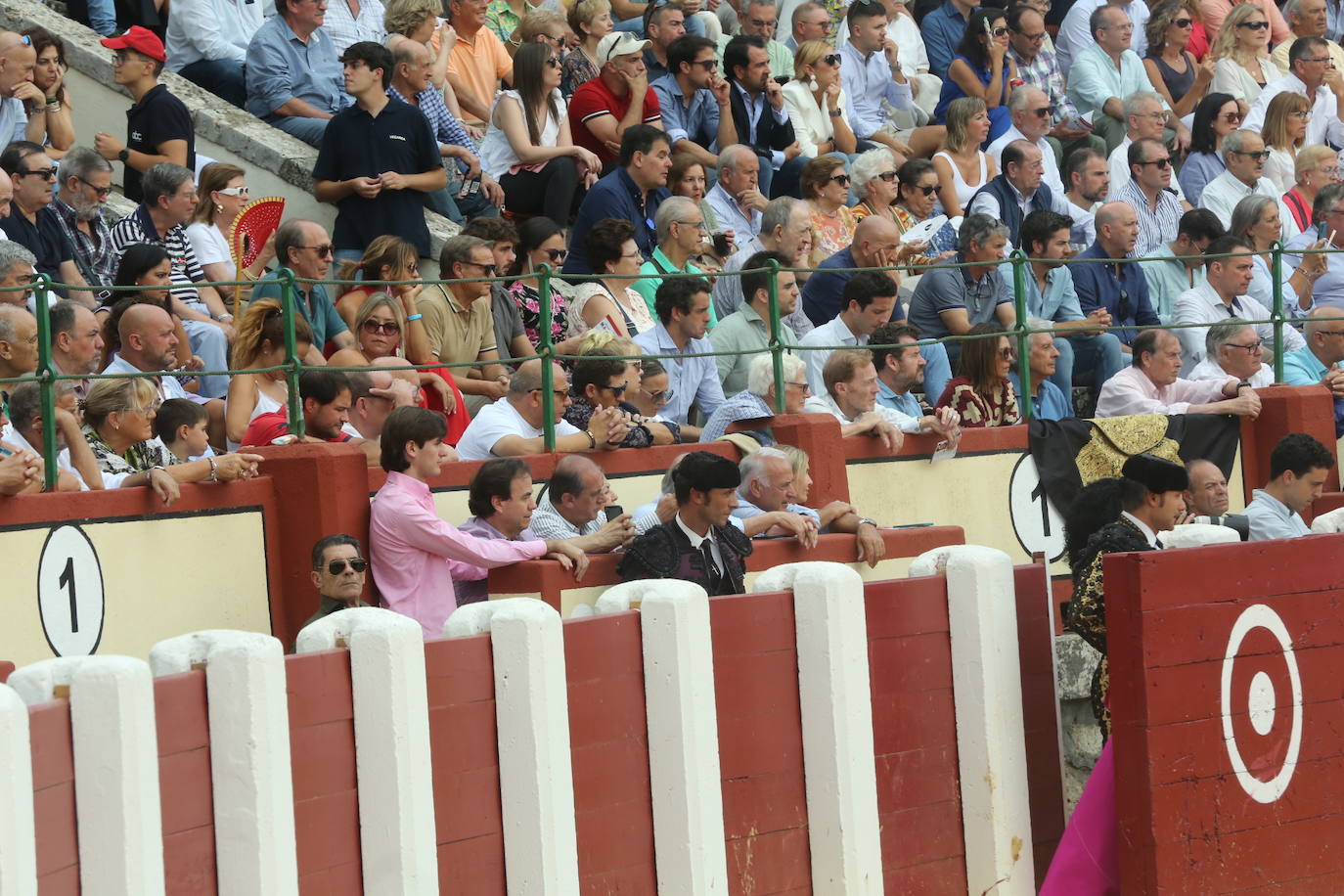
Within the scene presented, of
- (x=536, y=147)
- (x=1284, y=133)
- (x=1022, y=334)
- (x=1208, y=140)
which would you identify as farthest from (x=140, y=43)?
(x=1284, y=133)

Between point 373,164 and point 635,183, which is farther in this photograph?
point 635,183

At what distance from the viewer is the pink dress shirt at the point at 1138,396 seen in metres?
10.8

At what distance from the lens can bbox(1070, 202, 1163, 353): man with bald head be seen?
11.3m

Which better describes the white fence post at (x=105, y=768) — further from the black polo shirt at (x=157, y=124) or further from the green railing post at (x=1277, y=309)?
the green railing post at (x=1277, y=309)

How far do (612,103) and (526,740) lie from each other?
6.11 m

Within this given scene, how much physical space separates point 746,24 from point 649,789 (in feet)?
25.7

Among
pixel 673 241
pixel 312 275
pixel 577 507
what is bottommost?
pixel 577 507

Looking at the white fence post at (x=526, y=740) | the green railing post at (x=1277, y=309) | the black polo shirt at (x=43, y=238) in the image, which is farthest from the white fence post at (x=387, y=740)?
the green railing post at (x=1277, y=309)

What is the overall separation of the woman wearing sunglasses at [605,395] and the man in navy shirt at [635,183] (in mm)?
1837

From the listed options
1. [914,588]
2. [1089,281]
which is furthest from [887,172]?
[914,588]

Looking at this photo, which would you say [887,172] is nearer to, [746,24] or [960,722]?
[746,24]

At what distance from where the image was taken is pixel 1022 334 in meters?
10.2

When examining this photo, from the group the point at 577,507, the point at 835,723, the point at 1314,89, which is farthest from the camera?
the point at 1314,89

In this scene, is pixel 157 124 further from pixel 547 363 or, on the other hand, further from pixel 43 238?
pixel 547 363
